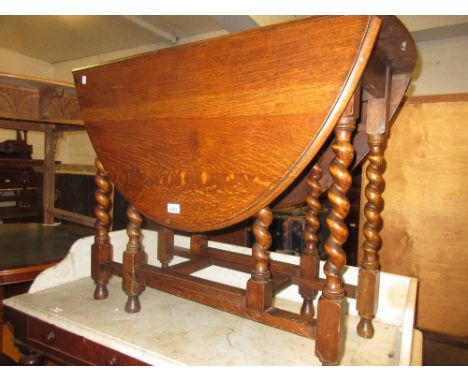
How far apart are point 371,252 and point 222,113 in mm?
667

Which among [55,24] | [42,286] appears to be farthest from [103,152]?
[55,24]

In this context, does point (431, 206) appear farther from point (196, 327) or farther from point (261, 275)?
point (196, 327)

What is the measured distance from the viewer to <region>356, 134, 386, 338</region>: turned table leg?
1025 mm

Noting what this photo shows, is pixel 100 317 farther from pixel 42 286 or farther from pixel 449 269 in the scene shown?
pixel 449 269

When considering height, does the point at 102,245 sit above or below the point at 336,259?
below

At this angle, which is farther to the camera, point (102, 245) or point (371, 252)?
point (102, 245)

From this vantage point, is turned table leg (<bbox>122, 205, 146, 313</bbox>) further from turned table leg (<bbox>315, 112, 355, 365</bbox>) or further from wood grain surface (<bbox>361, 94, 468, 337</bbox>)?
wood grain surface (<bbox>361, 94, 468, 337</bbox>)

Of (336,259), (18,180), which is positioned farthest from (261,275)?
(18,180)

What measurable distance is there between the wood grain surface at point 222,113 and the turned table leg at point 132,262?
120 mm

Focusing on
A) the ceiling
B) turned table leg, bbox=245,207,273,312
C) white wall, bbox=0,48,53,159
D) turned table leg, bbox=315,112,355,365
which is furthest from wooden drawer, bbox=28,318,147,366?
white wall, bbox=0,48,53,159

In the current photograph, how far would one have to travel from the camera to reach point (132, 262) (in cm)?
112

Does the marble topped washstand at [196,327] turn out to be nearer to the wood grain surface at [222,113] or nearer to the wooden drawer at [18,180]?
the wood grain surface at [222,113]

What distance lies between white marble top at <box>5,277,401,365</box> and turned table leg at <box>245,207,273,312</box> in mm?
157
